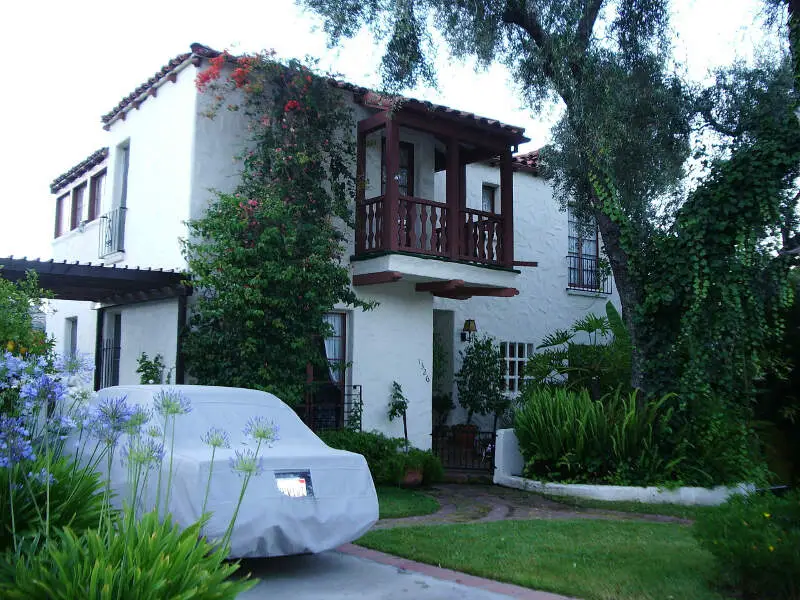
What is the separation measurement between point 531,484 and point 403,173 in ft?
20.0

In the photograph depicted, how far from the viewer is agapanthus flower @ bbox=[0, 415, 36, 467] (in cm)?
431

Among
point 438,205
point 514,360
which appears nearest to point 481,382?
point 514,360

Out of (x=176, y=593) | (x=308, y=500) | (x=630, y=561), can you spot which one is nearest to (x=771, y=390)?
(x=630, y=561)

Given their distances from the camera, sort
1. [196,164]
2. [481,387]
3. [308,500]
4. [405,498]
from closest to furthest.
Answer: [308,500], [405,498], [196,164], [481,387]

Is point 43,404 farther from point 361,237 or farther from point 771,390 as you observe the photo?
point 771,390

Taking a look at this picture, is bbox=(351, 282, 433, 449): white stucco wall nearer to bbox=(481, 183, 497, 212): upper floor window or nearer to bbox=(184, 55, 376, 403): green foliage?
bbox=(184, 55, 376, 403): green foliage

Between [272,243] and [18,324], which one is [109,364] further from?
[18,324]

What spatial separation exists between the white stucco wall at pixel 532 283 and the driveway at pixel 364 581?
33.2 feet

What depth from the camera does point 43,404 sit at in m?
4.85

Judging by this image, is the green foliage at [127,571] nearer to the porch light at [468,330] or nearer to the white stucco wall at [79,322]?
the white stucco wall at [79,322]

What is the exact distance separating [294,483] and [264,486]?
0.28m

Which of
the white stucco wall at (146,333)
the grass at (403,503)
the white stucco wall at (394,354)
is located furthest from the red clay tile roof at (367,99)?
the grass at (403,503)

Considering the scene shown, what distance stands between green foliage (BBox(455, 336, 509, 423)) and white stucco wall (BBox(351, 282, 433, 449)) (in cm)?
191

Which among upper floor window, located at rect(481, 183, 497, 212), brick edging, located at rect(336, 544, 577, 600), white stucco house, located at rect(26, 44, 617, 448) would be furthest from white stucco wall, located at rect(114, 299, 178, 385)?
upper floor window, located at rect(481, 183, 497, 212)
